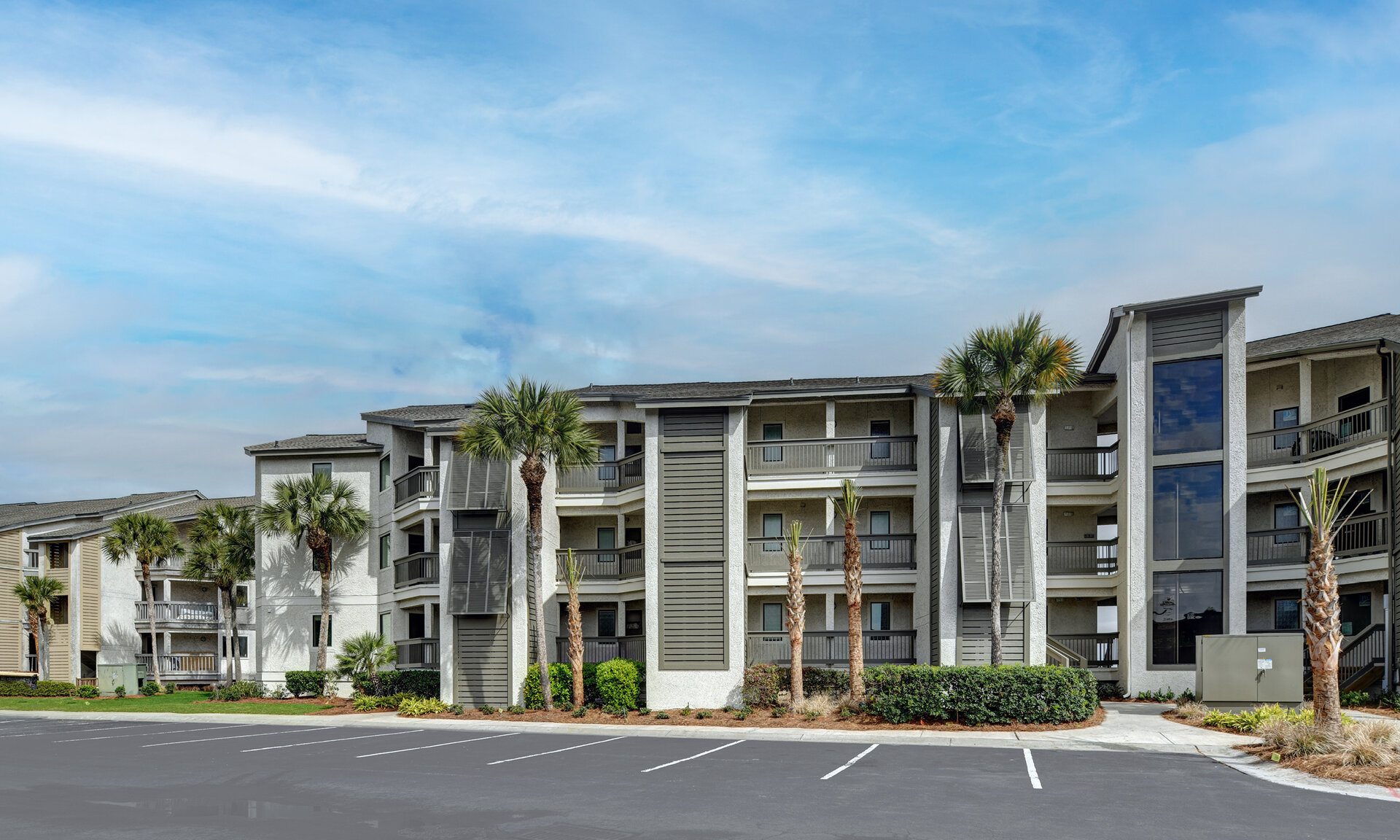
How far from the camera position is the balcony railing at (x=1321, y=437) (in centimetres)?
2933

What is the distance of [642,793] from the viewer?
53.2 feet

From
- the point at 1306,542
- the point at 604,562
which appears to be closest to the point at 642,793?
the point at 604,562

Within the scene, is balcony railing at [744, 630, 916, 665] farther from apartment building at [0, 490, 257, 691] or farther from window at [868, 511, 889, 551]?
apartment building at [0, 490, 257, 691]

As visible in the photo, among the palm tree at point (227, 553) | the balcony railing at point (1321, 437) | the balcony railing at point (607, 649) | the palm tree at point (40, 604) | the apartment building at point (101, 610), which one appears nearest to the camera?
the balcony railing at point (1321, 437)

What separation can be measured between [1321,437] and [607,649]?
871 inches

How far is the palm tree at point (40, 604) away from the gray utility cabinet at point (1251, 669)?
47.4m

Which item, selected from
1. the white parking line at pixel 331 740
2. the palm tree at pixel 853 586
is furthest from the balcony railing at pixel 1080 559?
the white parking line at pixel 331 740

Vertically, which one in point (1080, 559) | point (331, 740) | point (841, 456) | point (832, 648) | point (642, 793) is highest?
point (841, 456)

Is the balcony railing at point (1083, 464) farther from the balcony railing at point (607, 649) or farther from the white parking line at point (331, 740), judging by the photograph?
the white parking line at point (331, 740)

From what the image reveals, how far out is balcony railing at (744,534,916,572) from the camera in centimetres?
3353

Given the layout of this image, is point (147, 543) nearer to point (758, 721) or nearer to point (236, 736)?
point (236, 736)

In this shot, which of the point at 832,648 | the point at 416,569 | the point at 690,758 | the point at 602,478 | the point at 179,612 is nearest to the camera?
the point at 690,758

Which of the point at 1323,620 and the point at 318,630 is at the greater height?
the point at 1323,620

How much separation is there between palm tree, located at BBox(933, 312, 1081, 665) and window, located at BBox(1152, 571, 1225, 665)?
15.7ft
